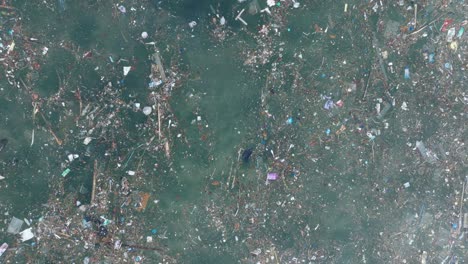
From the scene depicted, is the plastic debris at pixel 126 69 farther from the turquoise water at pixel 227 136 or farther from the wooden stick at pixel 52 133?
the wooden stick at pixel 52 133

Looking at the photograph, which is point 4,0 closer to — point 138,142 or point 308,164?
point 138,142

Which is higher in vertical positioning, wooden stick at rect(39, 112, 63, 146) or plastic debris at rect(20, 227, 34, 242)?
wooden stick at rect(39, 112, 63, 146)

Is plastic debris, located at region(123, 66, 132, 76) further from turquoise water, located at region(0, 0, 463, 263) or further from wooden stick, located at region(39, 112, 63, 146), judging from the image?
wooden stick, located at region(39, 112, 63, 146)

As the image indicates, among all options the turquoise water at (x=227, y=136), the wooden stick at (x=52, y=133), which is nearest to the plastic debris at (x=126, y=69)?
the turquoise water at (x=227, y=136)

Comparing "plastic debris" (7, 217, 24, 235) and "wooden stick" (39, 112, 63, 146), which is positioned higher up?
"wooden stick" (39, 112, 63, 146)

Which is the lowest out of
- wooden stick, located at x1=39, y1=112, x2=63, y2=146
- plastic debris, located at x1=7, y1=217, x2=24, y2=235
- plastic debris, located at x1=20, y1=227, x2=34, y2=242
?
plastic debris, located at x1=20, y1=227, x2=34, y2=242

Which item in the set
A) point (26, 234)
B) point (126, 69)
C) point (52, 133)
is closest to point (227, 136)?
point (126, 69)

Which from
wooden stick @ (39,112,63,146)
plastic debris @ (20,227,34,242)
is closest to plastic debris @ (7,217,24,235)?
plastic debris @ (20,227,34,242)

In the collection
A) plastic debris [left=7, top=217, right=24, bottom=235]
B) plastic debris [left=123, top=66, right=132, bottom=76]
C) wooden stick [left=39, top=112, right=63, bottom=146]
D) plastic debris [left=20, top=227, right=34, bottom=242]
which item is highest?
plastic debris [left=123, top=66, right=132, bottom=76]

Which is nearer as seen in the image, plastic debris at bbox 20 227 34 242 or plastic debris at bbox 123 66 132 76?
plastic debris at bbox 20 227 34 242

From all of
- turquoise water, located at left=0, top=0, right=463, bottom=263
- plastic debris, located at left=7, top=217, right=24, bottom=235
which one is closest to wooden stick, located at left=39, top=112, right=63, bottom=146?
turquoise water, located at left=0, top=0, right=463, bottom=263

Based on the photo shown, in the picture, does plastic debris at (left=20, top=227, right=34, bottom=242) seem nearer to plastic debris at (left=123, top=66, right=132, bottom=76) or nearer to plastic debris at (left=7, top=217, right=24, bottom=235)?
plastic debris at (left=7, top=217, right=24, bottom=235)
